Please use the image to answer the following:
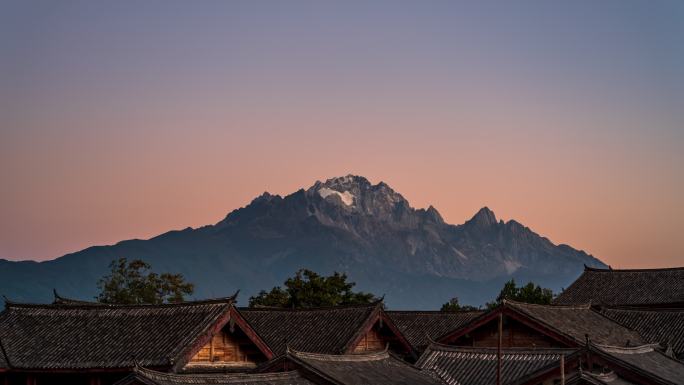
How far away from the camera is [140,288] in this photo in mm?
112188

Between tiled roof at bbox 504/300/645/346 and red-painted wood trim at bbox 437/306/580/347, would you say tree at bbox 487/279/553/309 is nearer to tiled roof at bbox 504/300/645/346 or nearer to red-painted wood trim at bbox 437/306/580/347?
tiled roof at bbox 504/300/645/346

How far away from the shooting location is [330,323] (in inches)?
2643

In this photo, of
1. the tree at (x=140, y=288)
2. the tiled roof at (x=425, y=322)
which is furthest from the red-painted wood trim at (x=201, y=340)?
the tree at (x=140, y=288)

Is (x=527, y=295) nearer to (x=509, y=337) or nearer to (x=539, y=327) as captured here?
(x=509, y=337)

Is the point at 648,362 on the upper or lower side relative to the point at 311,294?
lower

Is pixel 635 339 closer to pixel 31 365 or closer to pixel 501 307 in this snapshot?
pixel 501 307

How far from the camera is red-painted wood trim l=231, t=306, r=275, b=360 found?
5588 centimetres

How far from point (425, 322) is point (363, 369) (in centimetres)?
2589

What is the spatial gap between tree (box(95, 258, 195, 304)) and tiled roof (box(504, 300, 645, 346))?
181ft

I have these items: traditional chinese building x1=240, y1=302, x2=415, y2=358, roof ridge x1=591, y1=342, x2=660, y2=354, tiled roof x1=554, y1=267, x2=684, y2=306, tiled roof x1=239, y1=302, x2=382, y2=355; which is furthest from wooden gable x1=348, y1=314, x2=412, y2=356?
tiled roof x1=554, y1=267, x2=684, y2=306

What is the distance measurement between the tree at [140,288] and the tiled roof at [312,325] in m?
41.4

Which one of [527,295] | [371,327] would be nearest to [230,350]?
[371,327]

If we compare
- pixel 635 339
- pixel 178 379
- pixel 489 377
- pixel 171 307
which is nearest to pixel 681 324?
pixel 635 339

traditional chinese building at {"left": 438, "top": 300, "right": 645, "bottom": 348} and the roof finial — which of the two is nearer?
traditional chinese building at {"left": 438, "top": 300, "right": 645, "bottom": 348}
